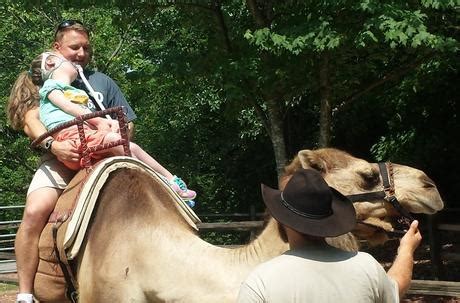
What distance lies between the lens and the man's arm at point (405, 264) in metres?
3.11

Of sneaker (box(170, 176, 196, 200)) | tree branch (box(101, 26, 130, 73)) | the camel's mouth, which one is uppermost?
sneaker (box(170, 176, 196, 200))

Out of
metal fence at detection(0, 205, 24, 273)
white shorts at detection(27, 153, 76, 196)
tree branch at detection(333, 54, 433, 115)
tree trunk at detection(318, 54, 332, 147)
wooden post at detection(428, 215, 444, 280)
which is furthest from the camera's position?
metal fence at detection(0, 205, 24, 273)

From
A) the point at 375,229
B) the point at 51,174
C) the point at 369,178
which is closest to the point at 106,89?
the point at 51,174

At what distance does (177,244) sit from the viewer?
13.5 ft

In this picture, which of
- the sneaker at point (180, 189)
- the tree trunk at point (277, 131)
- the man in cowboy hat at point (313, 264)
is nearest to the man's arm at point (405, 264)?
the man in cowboy hat at point (313, 264)

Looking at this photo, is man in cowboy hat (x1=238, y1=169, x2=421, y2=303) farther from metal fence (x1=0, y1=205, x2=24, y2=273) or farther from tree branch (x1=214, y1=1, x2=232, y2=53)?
metal fence (x1=0, y1=205, x2=24, y2=273)

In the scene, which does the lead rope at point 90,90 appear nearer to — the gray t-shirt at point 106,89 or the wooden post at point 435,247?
the gray t-shirt at point 106,89

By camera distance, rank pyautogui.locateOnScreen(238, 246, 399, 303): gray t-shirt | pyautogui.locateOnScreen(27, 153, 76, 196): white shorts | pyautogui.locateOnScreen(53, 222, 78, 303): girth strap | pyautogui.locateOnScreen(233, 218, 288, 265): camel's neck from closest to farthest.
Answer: pyautogui.locateOnScreen(238, 246, 399, 303): gray t-shirt < pyautogui.locateOnScreen(233, 218, 288, 265): camel's neck < pyautogui.locateOnScreen(53, 222, 78, 303): girth strap < pyautogui.locateOnScreen(27, 153, 76, 196): white shorts

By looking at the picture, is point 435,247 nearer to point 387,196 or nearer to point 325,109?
point 325,109

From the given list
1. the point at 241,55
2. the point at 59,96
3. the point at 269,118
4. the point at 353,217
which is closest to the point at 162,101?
the point at 269,118

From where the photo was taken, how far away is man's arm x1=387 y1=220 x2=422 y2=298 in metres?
3.11

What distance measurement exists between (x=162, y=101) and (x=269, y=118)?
7612 mm

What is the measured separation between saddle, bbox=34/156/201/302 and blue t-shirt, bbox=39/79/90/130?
14.4 inches

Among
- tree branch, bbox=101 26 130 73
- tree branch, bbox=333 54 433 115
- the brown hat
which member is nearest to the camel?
the brown hat
